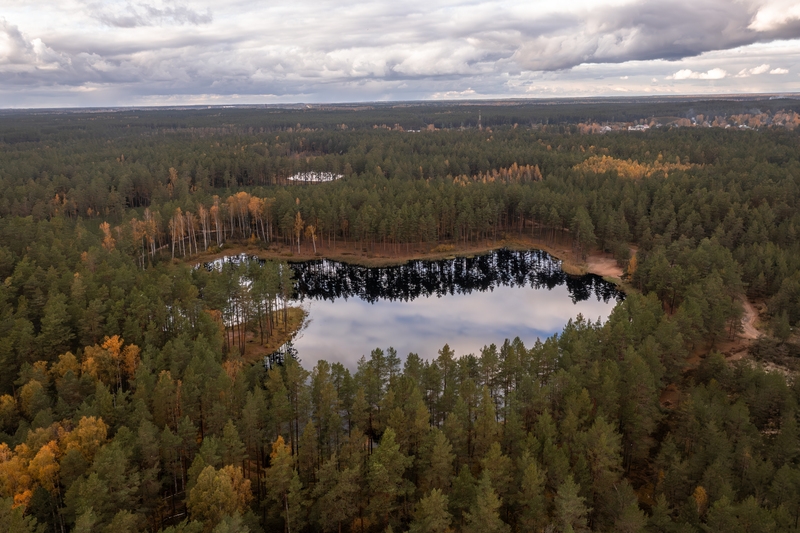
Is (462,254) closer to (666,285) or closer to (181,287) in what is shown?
(666,285)

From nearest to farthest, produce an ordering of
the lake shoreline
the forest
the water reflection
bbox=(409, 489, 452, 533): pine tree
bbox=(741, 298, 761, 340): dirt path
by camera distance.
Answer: bbox=(409, 489, 452, 533): pine tree
the forest
bbox=(741, 298, 761, 340): dirt path
the water reflection
the lake shoreline

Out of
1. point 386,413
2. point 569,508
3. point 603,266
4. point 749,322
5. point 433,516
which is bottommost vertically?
point 603,266

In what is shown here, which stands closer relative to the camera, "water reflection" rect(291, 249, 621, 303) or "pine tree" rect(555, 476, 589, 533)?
"pine tree" rect(555, 476, 589, 533)

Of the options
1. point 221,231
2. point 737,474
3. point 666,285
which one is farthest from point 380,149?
point 737,474

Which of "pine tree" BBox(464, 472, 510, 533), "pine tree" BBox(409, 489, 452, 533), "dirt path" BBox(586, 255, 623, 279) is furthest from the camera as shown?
"dirt path" BBox(586, 255, 623, 279)

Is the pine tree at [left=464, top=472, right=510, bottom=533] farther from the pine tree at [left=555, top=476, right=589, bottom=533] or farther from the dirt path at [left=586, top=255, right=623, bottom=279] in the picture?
the dirt path at [left=586, top=255, right=623, bottom=279]

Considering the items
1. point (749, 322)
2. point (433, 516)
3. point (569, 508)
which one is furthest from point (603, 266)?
point (433, 516)

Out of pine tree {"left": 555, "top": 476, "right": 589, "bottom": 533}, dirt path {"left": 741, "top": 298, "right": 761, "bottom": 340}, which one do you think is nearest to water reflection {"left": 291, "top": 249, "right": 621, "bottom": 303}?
dirt path {"left": 741, "top": 298, "right": 761, "bottom": 340}

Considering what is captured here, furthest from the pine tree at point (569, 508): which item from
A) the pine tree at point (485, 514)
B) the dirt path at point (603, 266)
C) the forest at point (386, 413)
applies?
the dirt path at point (603, 266)

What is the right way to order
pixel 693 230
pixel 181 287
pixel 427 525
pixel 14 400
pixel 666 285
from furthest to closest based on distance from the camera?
pixel 693 230, pixel 666 285, pixel 181 287, pixel 14 400, pixel 427 525

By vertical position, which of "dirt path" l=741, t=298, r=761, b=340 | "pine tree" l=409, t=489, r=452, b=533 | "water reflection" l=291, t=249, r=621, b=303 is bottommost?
"water reflection" l=291, t=249, r=621, b=303

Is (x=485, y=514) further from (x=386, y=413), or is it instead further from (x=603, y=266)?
(x=603, y=266)
